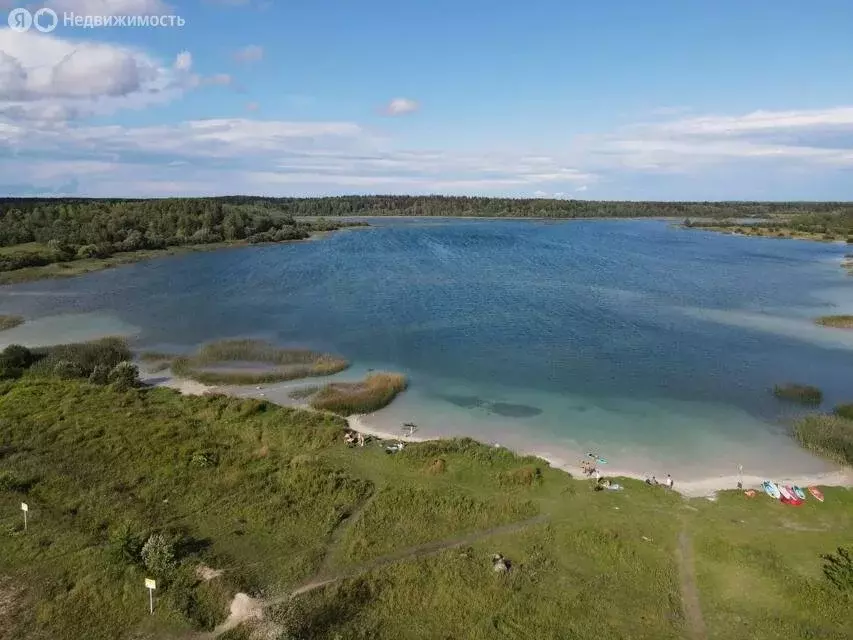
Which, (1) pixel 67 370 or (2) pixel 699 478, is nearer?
(2) pixel 699 478

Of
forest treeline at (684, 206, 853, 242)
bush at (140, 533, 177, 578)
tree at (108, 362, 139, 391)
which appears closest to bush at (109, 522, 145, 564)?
bush at (140, 533, 177, 578)

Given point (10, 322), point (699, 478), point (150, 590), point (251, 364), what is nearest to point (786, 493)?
point (699, 478)

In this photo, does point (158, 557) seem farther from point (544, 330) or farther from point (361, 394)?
point (544, 330)

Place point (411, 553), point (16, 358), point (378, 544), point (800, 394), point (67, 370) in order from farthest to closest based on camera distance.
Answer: point (16, 358), point (67, 370), point (800, 394), point (378, 544), point (411, 553)

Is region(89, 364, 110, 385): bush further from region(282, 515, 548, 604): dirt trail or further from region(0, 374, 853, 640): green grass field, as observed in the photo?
region(282, 515, 548, 604): dirt trail

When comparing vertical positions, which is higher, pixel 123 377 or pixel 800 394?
pixel 123 377

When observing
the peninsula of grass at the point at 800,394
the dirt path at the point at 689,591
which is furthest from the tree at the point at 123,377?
the peninsula of grass at the point at 800,394

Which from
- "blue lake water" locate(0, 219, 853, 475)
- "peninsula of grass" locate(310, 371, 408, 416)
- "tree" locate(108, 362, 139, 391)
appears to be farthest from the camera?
"tree" locate(108, 362, 139, 391)

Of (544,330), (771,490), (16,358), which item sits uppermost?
(544,330)
